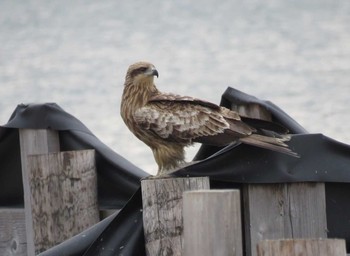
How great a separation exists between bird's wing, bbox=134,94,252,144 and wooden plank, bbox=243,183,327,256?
137cm

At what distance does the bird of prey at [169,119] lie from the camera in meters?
8.03

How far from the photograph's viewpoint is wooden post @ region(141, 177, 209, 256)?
6.55 metres

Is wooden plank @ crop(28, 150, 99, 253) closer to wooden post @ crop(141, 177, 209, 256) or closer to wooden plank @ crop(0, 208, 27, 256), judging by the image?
wooden plank @ crop(0, 208, 27, 256)

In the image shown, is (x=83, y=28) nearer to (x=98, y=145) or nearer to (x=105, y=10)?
(x=105, y=10)

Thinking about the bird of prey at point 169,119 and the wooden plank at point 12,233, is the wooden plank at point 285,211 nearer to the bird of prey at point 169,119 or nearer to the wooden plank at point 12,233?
the bird of prey at point 169,119

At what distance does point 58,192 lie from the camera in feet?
25.7

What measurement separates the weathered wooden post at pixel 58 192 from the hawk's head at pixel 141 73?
2.98ft

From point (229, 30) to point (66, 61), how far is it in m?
5.50

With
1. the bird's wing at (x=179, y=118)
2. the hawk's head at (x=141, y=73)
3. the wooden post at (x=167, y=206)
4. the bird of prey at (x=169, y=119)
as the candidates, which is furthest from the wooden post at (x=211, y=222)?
the hawk's head at (x=141, y=73)

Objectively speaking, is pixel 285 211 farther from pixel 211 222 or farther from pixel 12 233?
pixel 12 233

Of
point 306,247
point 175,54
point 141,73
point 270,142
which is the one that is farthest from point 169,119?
point 175,54

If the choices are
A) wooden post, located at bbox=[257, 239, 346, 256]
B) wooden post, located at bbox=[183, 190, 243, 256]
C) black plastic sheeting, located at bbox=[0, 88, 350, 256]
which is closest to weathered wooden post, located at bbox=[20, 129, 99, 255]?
black plastic sheeting, located at bbox=[0, 88, 350, 256]

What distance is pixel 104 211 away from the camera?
809cm

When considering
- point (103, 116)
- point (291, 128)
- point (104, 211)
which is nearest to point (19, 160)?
point (104, 211)
